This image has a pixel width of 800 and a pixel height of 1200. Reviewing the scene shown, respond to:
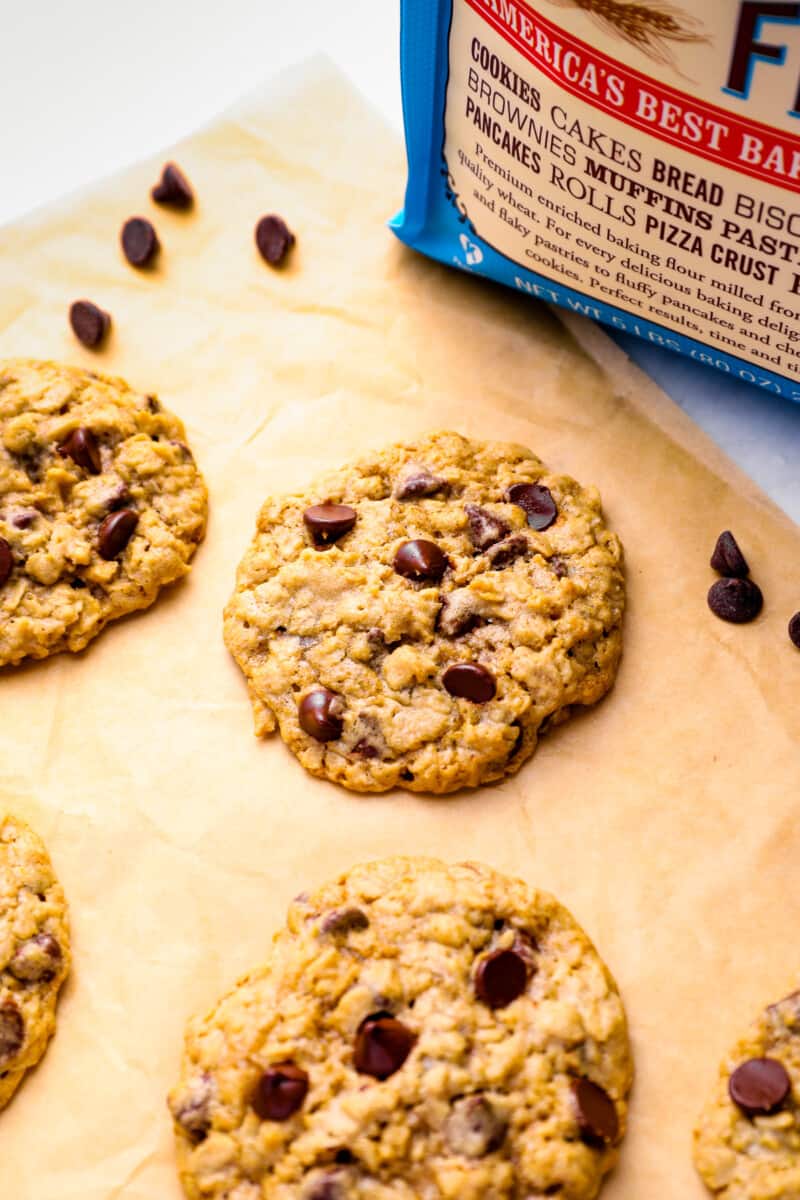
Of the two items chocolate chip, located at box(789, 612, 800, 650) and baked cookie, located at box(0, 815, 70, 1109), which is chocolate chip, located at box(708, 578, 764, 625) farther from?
baked cookie, located at box(0, 815, 70, 1109)

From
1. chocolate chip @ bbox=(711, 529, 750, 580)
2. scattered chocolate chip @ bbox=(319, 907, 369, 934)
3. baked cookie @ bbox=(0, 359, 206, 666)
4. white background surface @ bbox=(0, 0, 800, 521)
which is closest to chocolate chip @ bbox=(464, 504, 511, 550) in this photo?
chocolate chip @ bbox=(711, 529, 750, 580)

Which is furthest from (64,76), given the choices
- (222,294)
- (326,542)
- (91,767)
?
(91,767)

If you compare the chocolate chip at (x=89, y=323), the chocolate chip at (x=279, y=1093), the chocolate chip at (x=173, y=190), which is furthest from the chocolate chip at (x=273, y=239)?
the chocolate chip at (x=279, y=1093)

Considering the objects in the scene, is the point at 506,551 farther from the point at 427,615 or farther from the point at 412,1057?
the point at 412,1057

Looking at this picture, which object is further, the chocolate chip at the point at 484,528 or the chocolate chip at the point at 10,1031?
the chocolate chip at the point at 484,528

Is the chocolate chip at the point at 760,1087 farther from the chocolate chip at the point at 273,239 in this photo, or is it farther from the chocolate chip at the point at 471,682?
the chocolate chip at the point at 273,239

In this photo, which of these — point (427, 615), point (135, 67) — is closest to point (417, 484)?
point (427, 615)

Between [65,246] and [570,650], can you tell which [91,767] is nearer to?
[570,650]
